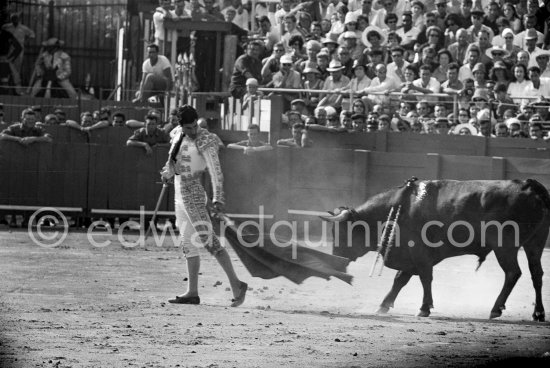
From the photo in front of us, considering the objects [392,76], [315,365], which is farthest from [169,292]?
[392,76]

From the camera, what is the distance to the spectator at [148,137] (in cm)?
1645

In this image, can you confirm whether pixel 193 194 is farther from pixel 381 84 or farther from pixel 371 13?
pixel 371 13

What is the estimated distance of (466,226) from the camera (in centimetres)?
996

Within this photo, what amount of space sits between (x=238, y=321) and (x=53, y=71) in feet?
39.5

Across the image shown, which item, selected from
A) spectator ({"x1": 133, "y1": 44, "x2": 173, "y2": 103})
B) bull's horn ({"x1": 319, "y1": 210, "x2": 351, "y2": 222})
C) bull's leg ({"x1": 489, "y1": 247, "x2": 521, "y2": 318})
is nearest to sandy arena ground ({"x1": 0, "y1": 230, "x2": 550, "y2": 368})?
bull's leg ({"x1": 489, "y1": 247, "x2": 521, "y2": 318})

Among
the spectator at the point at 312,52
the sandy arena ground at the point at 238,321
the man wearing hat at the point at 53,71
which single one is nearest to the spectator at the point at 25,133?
the man wearing hat at the point at 53,71

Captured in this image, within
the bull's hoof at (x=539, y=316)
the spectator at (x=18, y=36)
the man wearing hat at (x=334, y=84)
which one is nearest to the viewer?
the bull's hoof at (x=539, y=316)

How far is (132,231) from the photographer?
1619cm

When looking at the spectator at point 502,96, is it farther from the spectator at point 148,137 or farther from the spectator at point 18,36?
the spectator at point 18,36

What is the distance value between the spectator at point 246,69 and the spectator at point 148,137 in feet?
4.20

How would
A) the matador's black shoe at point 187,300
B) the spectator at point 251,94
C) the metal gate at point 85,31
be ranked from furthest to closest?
the metal gate at point 85,31, the spectator at point 251,94, the matador's black shoe at point 187,300

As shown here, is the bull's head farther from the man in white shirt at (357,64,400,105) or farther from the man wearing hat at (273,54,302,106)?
the man wearing hat at (273,54,302,106)

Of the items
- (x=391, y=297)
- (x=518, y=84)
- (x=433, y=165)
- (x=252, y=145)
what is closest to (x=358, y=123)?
(x=433, y=165)

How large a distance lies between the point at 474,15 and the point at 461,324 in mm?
7871
